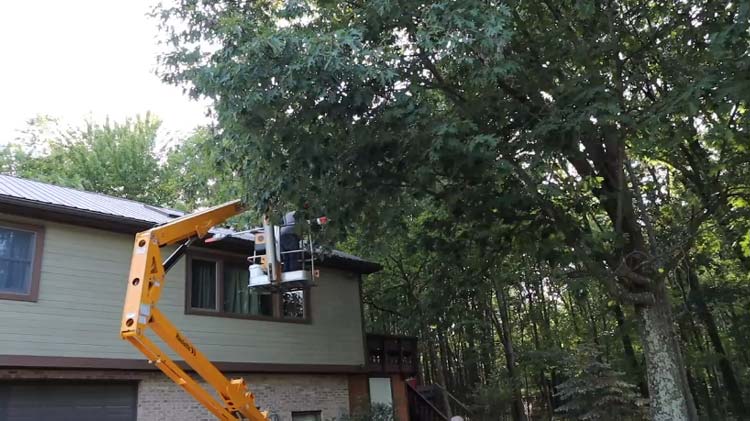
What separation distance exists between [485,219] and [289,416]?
20.7 ft

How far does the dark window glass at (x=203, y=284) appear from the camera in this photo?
39.5ft

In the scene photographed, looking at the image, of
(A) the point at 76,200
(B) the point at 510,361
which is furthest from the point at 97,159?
(B) the point at 510,361

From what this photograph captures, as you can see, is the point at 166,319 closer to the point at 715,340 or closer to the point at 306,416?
the point at 306,416

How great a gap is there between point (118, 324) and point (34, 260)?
5.87ft

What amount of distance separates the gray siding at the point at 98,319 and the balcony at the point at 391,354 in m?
1.90

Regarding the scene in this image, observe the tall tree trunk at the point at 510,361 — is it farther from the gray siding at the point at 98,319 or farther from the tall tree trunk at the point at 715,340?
the gray siding at the point at 98,319

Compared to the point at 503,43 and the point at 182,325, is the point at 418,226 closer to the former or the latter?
the point at 182,325

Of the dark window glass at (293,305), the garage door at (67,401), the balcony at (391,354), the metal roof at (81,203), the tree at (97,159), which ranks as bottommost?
the garage door at (67,401)

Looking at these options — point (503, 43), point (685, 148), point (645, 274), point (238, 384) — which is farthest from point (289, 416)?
point (685, 148)

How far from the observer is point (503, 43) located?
287 inches

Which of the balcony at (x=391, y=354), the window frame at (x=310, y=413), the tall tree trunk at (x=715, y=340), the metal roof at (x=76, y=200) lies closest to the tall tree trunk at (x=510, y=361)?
the balcony at (x=391, y=354)

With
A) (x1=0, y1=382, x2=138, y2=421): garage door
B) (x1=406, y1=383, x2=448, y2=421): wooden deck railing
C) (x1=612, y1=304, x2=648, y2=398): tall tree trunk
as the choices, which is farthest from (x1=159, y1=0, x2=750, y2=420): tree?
(x1=612, y1=304, x2=648, y2=398): tall tree trunk

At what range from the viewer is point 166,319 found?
7.94m

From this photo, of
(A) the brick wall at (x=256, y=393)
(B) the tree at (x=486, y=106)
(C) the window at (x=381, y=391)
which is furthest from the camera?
(C) the window at (x=381, y=391)
